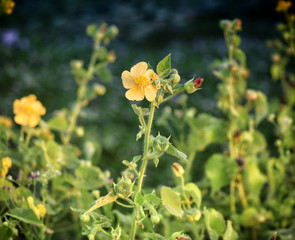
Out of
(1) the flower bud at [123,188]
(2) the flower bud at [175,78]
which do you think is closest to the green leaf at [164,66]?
(2) the flower bud at [175,78]

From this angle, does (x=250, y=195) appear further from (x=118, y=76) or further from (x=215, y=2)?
(x=215, y=2)

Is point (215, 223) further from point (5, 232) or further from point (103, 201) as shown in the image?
point (5, 232)

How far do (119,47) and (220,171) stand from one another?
6.25 feet

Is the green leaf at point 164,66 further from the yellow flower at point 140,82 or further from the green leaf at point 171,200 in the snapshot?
the green leaf at point 171,200

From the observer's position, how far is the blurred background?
168 cm

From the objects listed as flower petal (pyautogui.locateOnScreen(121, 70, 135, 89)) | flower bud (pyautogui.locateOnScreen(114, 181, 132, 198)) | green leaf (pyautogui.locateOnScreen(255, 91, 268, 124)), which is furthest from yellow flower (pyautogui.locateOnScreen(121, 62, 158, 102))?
green leaf (pyautogui.locateOnScreen(255, 91, 268, 124))

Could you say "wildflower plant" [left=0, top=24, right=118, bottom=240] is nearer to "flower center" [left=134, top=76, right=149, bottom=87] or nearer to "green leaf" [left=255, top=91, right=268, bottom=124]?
"flower center" [left=134, top=76, right=149, bottom=87]

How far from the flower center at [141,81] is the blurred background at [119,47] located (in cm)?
83

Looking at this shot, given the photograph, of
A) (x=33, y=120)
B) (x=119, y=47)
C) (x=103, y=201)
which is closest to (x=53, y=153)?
(x=33, y=120)

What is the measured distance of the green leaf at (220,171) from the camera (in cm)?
87

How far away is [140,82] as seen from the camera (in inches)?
19.8

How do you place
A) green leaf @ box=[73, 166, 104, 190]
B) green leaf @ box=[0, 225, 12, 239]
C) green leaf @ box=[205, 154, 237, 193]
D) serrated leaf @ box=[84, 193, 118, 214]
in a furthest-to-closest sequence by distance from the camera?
green leaf @ box=[205, 154, 237, 193] < green leaf @ box=[73, 166, 104, 190] < green leaf @ box=[0, 225, 12, 239] < serrated leaf @ box=[84, 193, 118, 214]

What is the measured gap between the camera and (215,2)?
10.0ft

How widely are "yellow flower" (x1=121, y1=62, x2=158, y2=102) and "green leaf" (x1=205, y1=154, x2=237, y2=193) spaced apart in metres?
0.43
